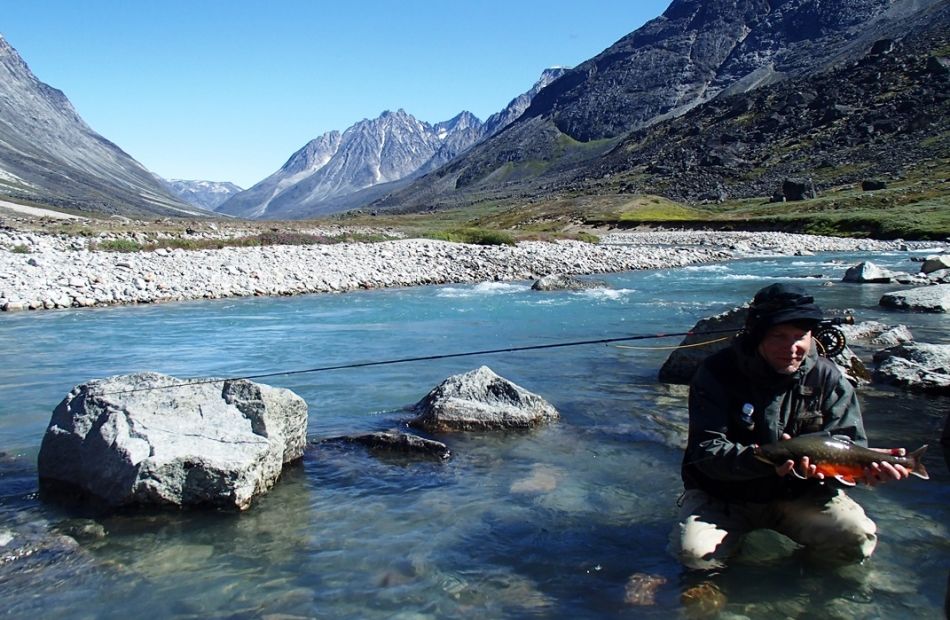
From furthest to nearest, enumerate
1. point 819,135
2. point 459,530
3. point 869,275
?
1. point 819,135
2. point 869,275
3. point 459,530

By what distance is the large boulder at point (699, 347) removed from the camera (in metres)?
11.1

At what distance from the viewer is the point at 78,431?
6691 mm

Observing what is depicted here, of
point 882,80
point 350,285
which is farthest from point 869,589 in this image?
point 882,80

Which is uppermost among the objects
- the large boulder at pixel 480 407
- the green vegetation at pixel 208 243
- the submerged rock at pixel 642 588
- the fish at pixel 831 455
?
the green vegetation at pixel 208 243

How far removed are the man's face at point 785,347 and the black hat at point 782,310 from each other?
0.06 m

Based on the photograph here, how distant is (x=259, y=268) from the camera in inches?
1187

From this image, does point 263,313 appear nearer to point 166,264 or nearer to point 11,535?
point 166,264

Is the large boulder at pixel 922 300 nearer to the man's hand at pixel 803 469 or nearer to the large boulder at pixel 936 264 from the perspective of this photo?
the large boulder at pixel 936 264

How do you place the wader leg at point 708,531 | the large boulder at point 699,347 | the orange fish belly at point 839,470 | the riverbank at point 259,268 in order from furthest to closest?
the riverbank at point 259,268
the large boulder at point 699,347
the wader leg at point 708,531
the orange fish belly at point 839,470

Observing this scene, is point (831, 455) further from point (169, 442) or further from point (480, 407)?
point (169, 442)

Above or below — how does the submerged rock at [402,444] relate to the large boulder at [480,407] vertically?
below

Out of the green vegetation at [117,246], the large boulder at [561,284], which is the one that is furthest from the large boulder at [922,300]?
the green vegetation at [117,246]

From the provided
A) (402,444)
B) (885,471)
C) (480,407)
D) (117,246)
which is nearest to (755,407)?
(885,471)

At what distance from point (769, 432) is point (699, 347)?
692 cm
